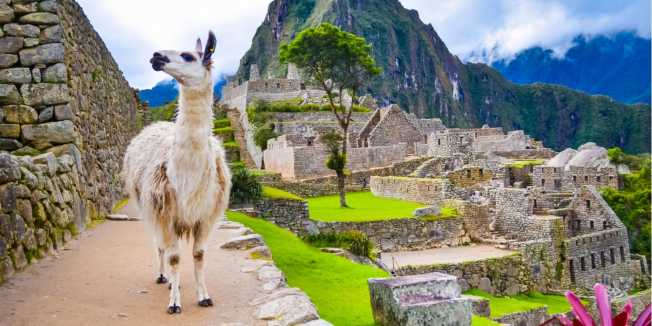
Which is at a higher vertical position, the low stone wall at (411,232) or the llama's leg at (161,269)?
the llama's leg at (161,269)

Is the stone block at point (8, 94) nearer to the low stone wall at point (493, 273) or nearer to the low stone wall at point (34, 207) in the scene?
the low stone wall at point (34, 207)

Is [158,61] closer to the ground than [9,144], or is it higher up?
higher up

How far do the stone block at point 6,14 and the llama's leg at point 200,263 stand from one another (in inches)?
164

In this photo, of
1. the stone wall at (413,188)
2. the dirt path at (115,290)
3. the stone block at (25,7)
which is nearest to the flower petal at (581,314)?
the dirt path at (115,290)

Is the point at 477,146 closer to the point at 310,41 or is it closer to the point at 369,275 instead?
the point at 310,41

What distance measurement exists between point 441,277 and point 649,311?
219 cm

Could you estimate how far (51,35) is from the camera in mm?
7445

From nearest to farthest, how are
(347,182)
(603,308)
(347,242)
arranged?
(603,308)
(347,242)
(347,182)

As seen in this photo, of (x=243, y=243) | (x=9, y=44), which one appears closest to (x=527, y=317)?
(x=243, y=243)

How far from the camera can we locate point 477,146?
1453 inches

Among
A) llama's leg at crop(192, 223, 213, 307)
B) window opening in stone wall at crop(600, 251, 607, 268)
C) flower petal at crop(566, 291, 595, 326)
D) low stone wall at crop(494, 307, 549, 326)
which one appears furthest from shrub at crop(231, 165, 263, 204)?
window opening in stone wall at crop(600, 251, 607, 268)

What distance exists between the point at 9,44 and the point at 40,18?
0.47 metres

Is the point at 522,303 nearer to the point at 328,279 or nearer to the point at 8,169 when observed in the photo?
the point at 328,279

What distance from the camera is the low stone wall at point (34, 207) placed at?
5047 millimetres
